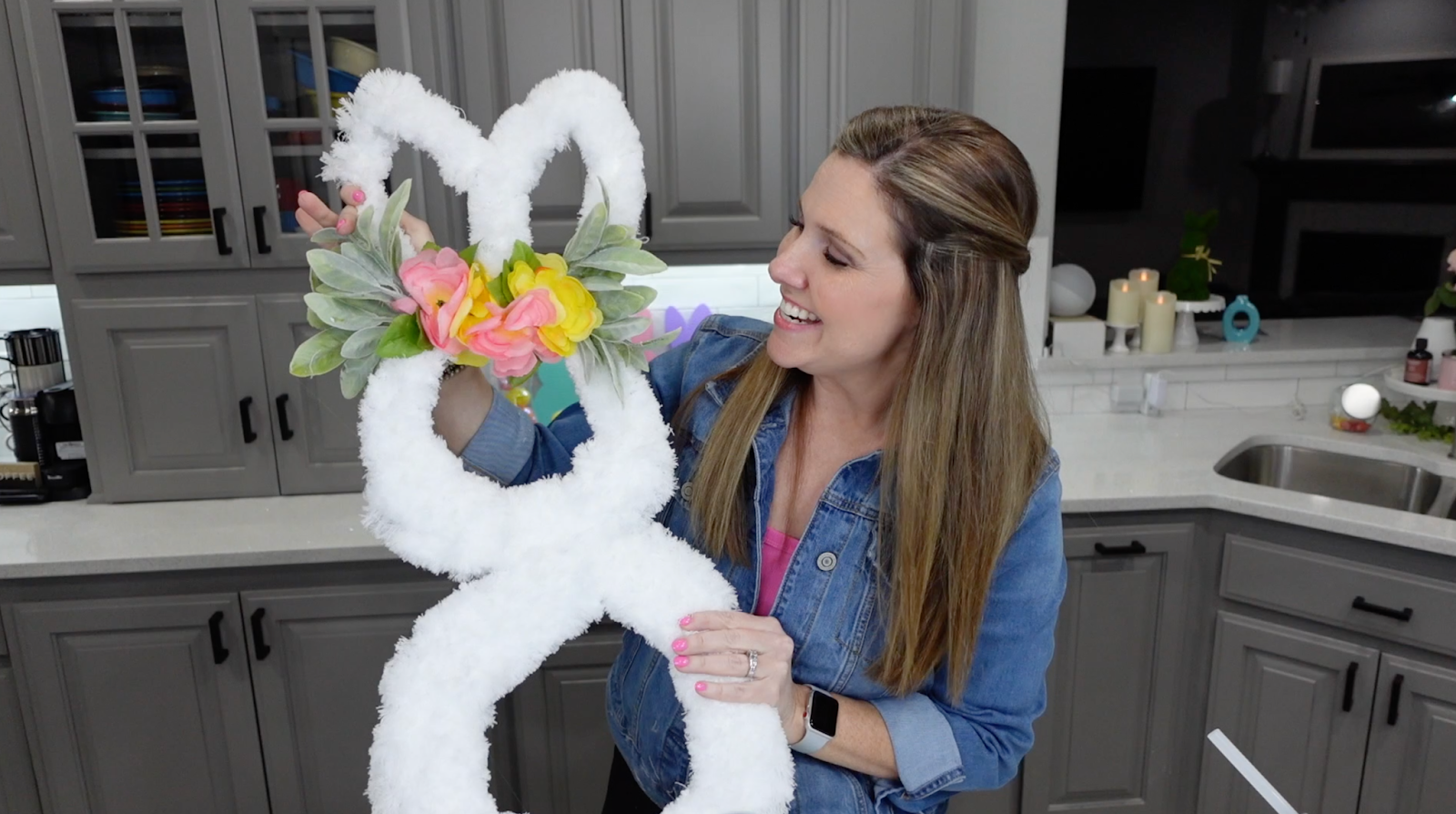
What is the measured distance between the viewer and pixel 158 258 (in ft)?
6.11

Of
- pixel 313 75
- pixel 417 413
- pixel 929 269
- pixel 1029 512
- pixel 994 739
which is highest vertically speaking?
pixel 313 75

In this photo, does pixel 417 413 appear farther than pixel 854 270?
No

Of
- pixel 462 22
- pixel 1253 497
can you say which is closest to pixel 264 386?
pixel 462 22

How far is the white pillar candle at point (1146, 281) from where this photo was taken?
96.6 inches

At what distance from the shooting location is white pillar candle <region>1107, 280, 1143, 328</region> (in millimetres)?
2430

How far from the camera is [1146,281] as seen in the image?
2455 mm

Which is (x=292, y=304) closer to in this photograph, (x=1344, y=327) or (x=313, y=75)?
(x=313, y=75)

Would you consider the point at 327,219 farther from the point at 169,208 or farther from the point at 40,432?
the point at 40,432

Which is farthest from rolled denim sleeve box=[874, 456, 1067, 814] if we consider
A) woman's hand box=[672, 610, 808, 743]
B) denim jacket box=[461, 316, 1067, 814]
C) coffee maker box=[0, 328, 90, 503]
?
coffee maker box=[0, 328, 90, 503]

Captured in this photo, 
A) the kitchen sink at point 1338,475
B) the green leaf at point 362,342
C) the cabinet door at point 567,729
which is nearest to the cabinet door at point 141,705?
the cabinet door at point 567,729

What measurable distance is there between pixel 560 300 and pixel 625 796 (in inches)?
25.4

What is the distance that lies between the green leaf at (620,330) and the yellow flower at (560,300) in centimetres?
2

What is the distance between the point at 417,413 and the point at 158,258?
4.30 feet

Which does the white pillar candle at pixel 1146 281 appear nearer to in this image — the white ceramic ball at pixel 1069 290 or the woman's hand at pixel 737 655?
the white ceramic ball at pixel 1069 290
